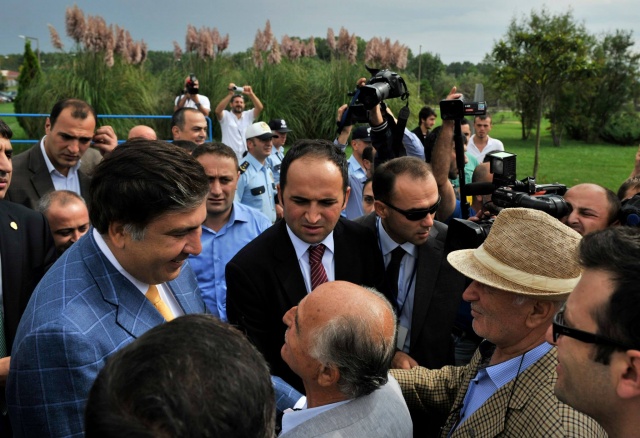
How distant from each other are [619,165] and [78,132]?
17796 millimetres

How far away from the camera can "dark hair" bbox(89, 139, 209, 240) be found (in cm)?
179

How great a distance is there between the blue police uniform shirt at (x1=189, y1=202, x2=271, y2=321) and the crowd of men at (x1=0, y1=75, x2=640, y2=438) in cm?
1

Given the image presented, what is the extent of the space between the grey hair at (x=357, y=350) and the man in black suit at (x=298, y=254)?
0.86m

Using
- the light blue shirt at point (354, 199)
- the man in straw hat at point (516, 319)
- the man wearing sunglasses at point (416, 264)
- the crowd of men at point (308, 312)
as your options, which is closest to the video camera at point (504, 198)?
the crowd of men at point (308, 312)

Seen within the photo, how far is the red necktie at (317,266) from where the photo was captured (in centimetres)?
281

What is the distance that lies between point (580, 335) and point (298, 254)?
1.54 m

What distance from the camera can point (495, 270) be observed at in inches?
84.1

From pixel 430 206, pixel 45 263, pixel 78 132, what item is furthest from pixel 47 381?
pixel 78 132

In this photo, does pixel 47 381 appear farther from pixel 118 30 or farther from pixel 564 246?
pixel 118 30

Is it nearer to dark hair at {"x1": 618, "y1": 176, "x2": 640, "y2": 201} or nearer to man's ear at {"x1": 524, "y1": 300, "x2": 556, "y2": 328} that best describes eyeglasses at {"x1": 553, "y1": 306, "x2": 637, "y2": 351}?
man's ear at {"x1": 524, "y1": 300, "x2": 556, "y2": 328}

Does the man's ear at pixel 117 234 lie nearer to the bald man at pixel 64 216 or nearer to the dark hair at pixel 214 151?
the bald man at pixel 64 216

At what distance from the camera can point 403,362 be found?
8.98 ft

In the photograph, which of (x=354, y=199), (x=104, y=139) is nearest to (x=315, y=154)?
(x=104, y=139)

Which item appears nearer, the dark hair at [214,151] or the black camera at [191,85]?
the dark hair at [214,151]
